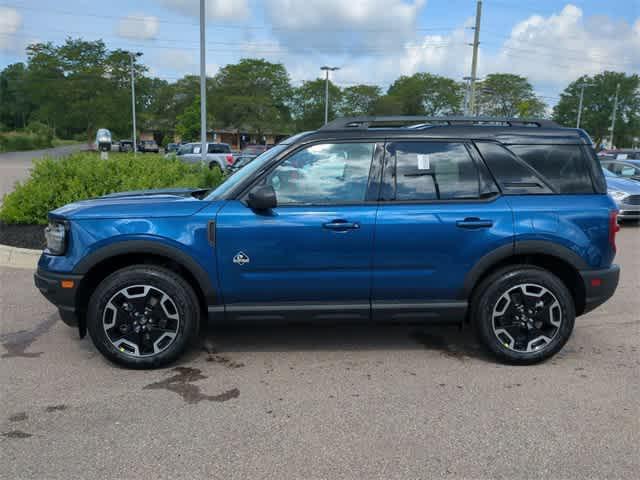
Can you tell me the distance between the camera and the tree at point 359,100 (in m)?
80.1

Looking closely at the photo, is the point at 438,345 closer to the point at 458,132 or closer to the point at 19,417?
the point at 458,132

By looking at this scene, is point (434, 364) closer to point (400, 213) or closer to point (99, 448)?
point (400, 213)

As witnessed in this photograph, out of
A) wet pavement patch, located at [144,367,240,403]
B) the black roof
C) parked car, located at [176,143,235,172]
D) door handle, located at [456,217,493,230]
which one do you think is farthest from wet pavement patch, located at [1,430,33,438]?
parked car, located at [176,143,235,172]

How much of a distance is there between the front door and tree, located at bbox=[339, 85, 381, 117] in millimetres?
77557

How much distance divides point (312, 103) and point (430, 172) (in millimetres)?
79227

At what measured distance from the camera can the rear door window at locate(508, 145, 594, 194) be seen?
14.0ft

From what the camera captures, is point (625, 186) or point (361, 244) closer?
point (361, 244)

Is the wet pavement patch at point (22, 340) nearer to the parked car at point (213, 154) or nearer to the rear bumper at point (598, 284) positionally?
the rear bumper at point (598, 284)

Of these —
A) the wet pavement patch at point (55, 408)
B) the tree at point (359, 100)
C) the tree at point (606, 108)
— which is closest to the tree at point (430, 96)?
the tree at point (359, 100)

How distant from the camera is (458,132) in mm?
4289

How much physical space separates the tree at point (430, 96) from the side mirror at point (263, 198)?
7955 cm

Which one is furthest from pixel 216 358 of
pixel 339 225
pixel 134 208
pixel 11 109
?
pixel 11 109

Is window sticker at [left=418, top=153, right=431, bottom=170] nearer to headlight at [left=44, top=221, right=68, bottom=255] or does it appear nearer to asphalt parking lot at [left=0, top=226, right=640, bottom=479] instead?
asphalt parking lot at [left=0, top=226, right=640, bottom=479]

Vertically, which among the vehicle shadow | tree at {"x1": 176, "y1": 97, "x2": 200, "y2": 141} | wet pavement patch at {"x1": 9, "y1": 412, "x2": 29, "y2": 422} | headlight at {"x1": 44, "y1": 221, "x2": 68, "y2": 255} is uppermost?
tree at {"x1": 176, "y1": 97, "x2": 200, "y2": 141}
